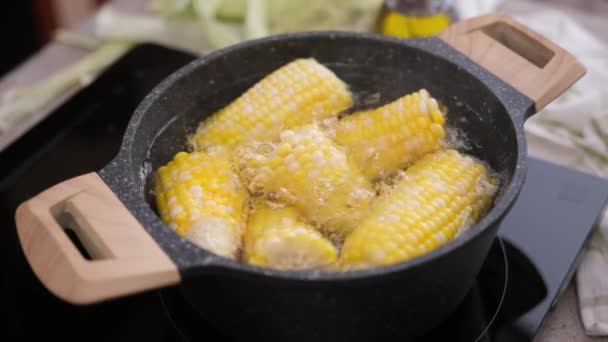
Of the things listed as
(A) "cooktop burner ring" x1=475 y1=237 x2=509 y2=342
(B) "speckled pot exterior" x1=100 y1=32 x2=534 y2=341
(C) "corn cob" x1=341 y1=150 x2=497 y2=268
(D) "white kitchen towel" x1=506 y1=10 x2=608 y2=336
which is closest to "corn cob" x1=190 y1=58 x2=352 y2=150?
(B) "speckled pot exterior" x1=100 y1=32 x2=534 y2=341

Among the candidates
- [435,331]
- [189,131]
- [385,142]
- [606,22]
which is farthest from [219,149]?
[606,22]

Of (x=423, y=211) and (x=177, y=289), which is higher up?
(x=423, y=211)

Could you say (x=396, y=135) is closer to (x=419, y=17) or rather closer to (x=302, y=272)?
(x=302, y=272)

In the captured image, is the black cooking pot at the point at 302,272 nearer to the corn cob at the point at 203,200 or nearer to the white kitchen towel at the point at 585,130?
the corn cob at the point at 203,200

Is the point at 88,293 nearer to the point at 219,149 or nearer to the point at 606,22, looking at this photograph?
the point at 219,149

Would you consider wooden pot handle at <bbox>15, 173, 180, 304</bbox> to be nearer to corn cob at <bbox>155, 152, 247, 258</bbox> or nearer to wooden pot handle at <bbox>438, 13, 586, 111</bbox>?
corn cob at <bbox>155, 152, 247, 258</bbox>

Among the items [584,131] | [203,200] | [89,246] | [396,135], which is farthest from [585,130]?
[89,246]

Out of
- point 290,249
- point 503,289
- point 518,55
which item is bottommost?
point 503,289
